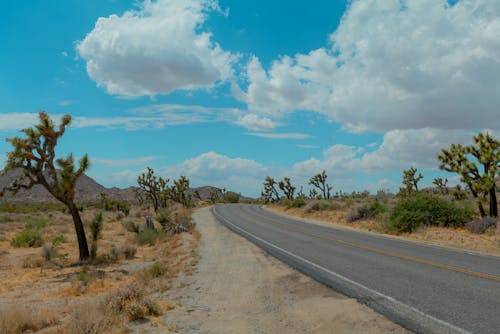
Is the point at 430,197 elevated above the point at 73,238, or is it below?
above

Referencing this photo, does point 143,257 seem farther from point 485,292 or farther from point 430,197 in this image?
point 430,197

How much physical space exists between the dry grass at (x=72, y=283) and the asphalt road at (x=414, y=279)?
4.35m

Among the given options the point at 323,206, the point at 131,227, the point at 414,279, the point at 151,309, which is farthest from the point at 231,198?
the point at 151,309

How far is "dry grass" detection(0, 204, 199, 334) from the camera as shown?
6.97 m

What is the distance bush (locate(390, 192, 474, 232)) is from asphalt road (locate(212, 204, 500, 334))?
6.52 meters

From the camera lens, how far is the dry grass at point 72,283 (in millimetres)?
6969

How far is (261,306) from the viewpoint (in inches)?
319

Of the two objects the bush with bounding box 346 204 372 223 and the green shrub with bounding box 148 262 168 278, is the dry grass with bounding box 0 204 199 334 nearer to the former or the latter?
the green shrub with bounding box 148 262 168 278

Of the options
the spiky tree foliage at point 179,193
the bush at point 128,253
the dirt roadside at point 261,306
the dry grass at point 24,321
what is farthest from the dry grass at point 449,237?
the spiky tree foliage at point 179,193

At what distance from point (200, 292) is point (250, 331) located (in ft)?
11.1

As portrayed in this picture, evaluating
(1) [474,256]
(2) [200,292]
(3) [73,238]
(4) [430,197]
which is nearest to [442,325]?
(2) [200,292]

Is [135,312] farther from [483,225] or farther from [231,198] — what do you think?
[231,198]

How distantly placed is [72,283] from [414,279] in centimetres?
1040

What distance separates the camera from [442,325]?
6203 mm
